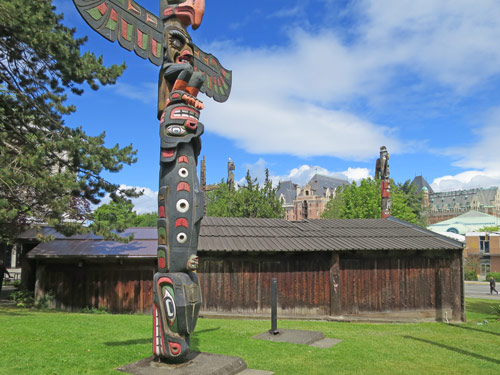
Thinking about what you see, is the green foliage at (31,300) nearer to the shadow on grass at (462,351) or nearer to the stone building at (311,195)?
the shadow on grass at (462,351)

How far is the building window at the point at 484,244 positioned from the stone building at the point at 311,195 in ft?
107

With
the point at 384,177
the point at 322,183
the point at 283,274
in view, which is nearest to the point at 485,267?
the point at 384,177

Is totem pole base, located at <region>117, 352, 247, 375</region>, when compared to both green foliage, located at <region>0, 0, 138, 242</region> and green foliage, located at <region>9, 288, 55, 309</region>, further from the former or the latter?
green foliage, located at <region>9, 288, 55, 309</region>

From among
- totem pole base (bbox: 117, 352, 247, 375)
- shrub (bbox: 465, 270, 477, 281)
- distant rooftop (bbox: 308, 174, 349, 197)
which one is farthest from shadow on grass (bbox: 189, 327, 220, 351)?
distant rooftop (bbox: 308, 174, 349, 197)

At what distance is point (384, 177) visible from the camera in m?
23.8

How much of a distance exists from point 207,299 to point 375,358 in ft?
23.5

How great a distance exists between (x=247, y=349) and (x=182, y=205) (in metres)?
3.77

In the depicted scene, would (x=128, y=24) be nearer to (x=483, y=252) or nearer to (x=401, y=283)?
(x=401, y=283)

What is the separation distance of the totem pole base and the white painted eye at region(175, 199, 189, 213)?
2573 mm

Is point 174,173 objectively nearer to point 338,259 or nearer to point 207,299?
point 207,299

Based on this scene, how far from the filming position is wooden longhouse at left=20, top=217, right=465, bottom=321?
14.1 meters

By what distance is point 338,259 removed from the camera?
14539mm

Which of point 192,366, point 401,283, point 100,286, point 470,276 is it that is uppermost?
point 401,283

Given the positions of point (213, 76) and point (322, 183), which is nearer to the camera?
point (213, 76)
